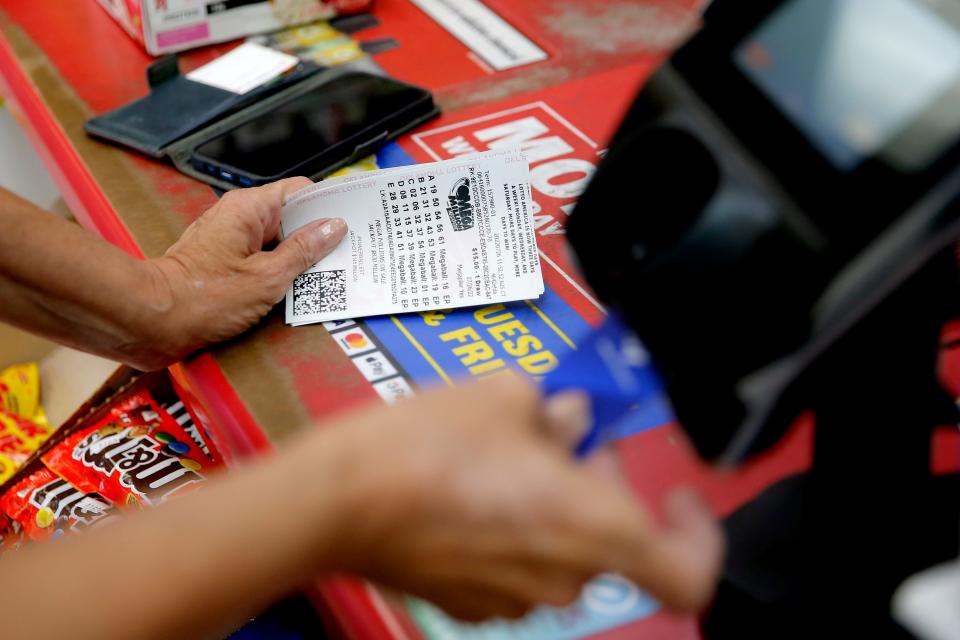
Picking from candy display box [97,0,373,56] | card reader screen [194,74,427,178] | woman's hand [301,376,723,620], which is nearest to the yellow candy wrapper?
candy display box [97,0,373,56]

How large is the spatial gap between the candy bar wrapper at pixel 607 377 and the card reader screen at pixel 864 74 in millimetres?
146

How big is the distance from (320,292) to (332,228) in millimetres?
68

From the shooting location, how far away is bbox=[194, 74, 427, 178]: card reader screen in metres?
1.07

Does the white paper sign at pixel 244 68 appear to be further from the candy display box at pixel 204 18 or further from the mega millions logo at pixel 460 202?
the mega millions logo at pixel 460 202

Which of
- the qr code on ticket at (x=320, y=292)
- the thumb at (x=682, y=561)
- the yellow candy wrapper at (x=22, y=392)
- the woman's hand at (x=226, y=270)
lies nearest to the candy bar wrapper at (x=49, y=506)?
the woman's hand at (x=226, y=270)

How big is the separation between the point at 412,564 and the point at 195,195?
0.73 metres

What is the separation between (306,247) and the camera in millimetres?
925

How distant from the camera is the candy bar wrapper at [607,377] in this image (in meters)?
0.51

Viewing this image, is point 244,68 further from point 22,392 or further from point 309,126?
point 22,392

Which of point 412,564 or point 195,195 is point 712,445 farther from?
point 195,195

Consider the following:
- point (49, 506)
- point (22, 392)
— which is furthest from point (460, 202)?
point (22, 392)

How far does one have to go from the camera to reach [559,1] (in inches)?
57.3

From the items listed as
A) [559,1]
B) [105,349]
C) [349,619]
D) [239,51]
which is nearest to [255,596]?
[349,619]

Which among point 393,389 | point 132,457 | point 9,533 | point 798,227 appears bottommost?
point 9,533
